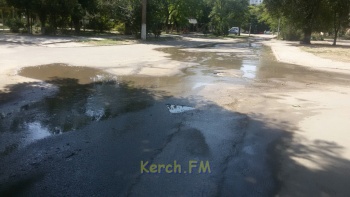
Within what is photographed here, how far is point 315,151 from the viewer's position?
537 centimetres

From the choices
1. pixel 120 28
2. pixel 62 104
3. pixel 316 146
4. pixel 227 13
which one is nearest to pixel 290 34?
pixel 227 13

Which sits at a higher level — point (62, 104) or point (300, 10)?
point (300, 10)

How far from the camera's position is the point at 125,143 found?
5398 millimetres

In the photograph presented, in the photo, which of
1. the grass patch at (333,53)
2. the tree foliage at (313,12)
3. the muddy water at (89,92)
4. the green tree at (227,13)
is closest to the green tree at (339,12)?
the tree foliage at (313,12)

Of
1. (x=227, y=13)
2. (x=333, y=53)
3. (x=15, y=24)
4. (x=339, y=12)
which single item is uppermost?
(x=227, y=13)

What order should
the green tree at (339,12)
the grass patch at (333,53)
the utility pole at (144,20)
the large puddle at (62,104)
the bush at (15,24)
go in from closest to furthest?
the large puddle at (62,104), the grass patch at (333,53), the utility pole at (144,20), the bush at (15,24), the green tree at (339,12)

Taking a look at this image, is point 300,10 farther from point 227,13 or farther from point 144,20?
point 227,13

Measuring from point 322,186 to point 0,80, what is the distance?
957cm

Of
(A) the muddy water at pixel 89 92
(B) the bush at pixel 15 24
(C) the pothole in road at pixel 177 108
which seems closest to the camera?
(A) the muddy water at pixel 89 92

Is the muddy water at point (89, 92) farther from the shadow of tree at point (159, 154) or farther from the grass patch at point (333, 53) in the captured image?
the grass patch at point (333, 53)

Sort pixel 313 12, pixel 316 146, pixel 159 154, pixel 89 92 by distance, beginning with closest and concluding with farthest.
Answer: pixel 159 154 < pixel 316 146 < pixel 89 92 < pixel 313 12

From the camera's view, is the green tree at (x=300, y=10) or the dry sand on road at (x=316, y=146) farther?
the green tree at (x=300, y=10)

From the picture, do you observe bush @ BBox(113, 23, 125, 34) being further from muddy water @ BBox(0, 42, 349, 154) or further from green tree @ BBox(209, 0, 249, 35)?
muddy water @ BBox(0, 42, 349, 154)

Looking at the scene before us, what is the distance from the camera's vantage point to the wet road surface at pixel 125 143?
4070mm
